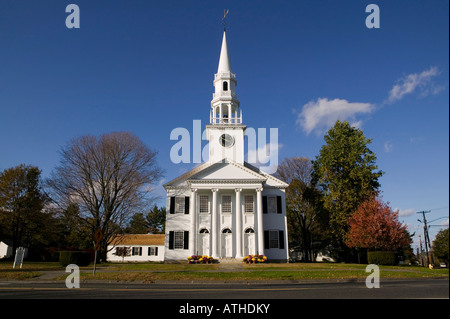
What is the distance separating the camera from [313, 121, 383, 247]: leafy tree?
35.3 m

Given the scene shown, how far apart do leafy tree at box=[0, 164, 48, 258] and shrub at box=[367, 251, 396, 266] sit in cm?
3697

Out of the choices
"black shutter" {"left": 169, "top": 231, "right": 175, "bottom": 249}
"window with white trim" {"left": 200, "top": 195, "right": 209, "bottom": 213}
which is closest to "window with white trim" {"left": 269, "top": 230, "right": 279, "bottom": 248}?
"window with white trim" {"left": 200, "top": 195, "right": 209, "bottom": 213}

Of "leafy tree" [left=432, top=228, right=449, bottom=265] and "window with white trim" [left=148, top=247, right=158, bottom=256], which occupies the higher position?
"leafy tree" [left=432, top=228, right=449, bottom=265]

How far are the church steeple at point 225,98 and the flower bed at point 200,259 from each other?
53.1ft

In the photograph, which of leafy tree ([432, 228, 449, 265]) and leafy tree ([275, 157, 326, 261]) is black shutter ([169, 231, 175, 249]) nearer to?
leafy tree ([275, 157, 326, 261])

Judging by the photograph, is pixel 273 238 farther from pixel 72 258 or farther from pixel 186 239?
pixel 72 258

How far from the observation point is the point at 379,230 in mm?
30469

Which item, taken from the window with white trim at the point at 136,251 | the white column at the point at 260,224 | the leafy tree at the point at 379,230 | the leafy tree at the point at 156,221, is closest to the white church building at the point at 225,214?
the white column at the point at 260,224

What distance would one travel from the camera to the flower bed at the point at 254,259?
29430 millimetres

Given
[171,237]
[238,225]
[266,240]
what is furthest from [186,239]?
[266,240]

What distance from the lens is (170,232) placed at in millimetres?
33312

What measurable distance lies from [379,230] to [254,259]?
1257cm
